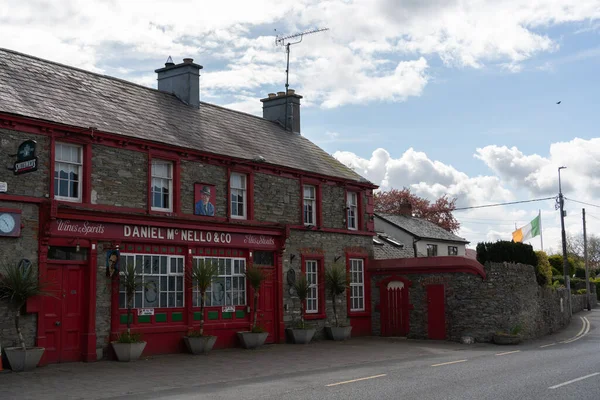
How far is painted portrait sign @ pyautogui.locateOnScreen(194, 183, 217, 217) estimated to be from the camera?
2062 centimetres

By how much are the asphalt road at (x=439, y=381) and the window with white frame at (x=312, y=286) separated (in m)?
6.67

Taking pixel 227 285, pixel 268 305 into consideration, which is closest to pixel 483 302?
pixel 268 305

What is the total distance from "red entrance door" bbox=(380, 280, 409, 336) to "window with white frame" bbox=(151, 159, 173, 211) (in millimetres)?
10076

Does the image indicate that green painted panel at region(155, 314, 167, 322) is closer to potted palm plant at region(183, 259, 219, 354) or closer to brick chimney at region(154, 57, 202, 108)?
potted palm plant at region(183, 259, 219, 354)

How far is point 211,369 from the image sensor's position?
16.4 metres

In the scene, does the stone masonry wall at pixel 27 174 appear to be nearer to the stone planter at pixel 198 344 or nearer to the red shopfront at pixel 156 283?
the red shopfront at pixel 156 283

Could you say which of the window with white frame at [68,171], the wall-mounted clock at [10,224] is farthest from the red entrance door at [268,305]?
the wall-mounted clock at [10,224]

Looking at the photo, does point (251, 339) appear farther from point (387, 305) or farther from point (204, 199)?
point (387, 305)

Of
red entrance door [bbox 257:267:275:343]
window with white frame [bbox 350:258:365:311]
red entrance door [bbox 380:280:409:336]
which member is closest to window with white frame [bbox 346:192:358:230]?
window with white frame [bbox 350:258:365:311]

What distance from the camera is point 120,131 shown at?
18.8 metres

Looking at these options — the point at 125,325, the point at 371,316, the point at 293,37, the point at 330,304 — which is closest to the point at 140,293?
the point at 125,325

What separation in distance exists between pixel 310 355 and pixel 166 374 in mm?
5436

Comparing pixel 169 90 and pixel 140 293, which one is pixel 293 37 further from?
pixel 140 293

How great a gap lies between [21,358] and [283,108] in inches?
689
